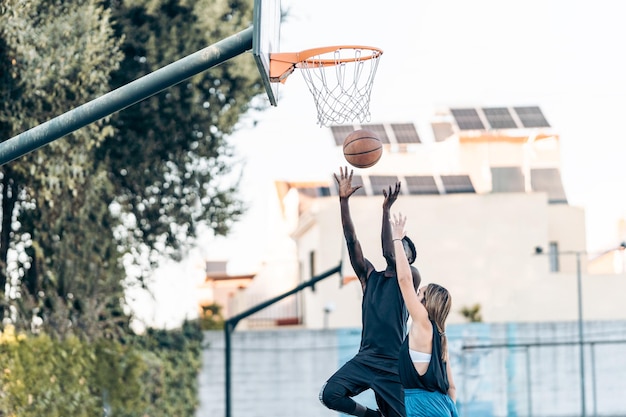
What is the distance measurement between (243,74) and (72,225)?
3.85 metres

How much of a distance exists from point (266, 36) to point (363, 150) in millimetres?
2457

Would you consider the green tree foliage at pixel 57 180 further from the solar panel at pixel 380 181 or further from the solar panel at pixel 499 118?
the solar panel at pixel 499 118

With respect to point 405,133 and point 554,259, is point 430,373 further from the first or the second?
A: point 554,259

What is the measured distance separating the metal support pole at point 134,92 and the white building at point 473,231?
33.0 meters

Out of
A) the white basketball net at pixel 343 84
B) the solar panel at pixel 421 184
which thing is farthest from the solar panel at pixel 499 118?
the white basketball net at pixel 343 84

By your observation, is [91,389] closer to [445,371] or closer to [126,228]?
[126,228]

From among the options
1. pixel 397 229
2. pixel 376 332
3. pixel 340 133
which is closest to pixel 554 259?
pixel 340 133

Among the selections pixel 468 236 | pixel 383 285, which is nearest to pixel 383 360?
pixel 383 285

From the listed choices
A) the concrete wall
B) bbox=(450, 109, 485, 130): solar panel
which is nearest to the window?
bbox=(450, 109, 485, 130): solar panel

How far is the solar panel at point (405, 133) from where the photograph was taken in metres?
48.8

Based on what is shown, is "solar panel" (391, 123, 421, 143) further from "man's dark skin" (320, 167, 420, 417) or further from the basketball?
"man's dark skin" (320, 167, 420, 417)

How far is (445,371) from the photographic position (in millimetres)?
8641

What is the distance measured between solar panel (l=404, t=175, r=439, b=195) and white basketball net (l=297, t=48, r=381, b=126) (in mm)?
34795

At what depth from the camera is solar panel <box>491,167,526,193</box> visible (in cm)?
4996
